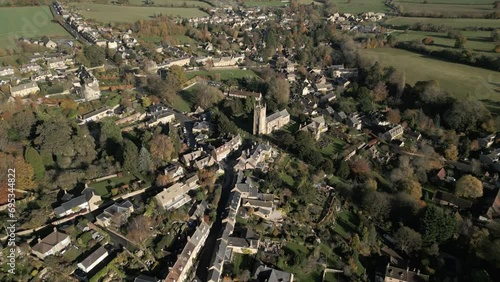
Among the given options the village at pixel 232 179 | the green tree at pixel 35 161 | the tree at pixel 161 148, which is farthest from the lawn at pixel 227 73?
the green tree at pixel 35 161

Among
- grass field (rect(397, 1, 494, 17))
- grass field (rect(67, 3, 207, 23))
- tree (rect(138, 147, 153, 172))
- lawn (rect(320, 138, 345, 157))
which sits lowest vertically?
lawn (rect(320, 138, 345, 157))

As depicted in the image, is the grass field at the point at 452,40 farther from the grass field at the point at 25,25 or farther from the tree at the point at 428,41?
the grass field at the point at 25,25

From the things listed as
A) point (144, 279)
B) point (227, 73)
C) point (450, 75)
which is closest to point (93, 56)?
point (227, 73)

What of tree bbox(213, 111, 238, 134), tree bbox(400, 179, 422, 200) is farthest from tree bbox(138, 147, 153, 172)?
tree bbox(400, 179, 422, 200)

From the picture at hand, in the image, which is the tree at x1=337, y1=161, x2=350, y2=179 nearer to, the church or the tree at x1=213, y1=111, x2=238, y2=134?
the church

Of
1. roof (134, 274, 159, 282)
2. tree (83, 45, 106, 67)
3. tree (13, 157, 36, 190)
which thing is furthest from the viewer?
tree (83, 45, 106, 67)

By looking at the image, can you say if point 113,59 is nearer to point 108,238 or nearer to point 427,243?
point 108,238

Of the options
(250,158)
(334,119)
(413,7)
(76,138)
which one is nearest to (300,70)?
(334,119)
